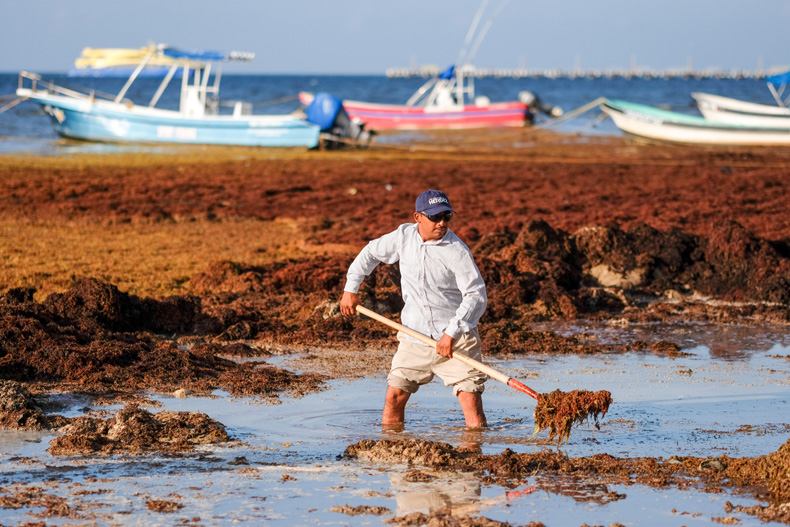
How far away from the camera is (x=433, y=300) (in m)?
5.31

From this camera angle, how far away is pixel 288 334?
7.81m

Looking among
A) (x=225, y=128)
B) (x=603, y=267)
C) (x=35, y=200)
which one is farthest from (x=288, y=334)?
(x=225, y=128)

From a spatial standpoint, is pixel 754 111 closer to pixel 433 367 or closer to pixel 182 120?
pixel 182 120

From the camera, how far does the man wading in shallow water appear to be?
16.8 ft

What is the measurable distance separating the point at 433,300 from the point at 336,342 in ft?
8.21

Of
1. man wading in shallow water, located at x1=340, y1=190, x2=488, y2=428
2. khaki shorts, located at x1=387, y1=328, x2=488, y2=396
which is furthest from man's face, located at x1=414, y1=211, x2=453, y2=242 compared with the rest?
khaki shorts, located at x1=387, y1=328, x2=488, y2=396

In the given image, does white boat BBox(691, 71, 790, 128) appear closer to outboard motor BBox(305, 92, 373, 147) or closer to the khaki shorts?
outboard motor BBox(305, 92, 373, 147)

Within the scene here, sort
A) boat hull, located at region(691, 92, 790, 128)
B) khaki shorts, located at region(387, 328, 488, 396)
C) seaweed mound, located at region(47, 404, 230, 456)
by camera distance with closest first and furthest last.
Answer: seaweed mound, located at region(47, 404, 230, 456) < khaki shorts, located at region(387, 328, 488, 396) < boat hull, located at region(691, 92, 790, 128)

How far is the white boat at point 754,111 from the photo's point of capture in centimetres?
2852

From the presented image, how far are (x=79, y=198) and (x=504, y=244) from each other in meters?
7.77

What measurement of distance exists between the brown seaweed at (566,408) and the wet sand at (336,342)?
0.43 ft

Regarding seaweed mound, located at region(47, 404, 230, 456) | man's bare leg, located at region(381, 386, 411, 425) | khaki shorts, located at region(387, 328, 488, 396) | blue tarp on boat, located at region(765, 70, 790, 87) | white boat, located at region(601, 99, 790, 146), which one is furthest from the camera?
blue tarp on boat, located at region(765, 70, 790, 87)

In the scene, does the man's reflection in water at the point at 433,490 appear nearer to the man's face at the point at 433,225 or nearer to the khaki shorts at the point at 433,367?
the khaki shorts at the point at 433,367

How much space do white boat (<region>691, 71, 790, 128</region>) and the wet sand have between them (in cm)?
1295
